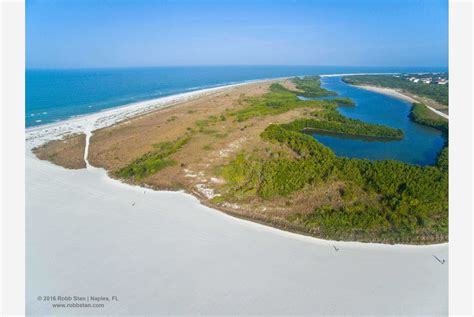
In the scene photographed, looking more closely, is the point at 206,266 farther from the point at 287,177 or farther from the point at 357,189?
the point at 357,189

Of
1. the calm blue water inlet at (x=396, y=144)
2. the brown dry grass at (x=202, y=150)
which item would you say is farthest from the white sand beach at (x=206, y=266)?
the calm blue water inlet at (x=396, y=144)

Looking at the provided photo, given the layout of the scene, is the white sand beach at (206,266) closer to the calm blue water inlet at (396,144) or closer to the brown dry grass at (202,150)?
the brown dry grass at (202,150)

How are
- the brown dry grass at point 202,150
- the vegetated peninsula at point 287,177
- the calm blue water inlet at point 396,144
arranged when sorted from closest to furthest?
the vegetated peninsula at point 287,177 < the brown dry grass at point 202,150 < the calm blue water inlet at point 396,144

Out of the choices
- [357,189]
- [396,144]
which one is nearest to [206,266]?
[357,189]

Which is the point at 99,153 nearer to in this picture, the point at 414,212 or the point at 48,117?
the point at 48,117

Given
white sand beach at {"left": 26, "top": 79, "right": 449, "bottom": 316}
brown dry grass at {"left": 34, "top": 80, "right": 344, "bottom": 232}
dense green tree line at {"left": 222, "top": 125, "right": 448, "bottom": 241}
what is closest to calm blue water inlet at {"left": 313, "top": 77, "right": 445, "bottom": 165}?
dense green tree line at {"left": 222, "top": 125, "right": 448, "bottom": 241}
